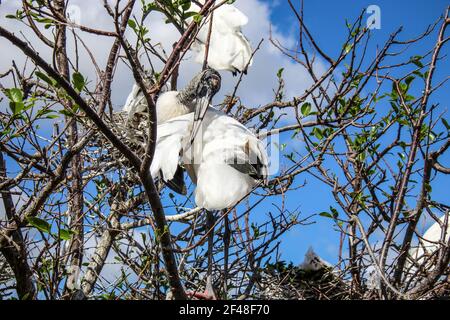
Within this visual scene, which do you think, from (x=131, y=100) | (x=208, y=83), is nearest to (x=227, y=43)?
(x=208, y=83)

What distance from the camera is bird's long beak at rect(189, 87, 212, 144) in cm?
307

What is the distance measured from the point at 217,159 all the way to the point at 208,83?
0.63 m

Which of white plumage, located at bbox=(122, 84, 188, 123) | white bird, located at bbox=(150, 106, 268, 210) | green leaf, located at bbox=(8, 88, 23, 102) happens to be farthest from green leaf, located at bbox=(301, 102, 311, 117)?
green leaf, located at bbox=(8, 88, 23, 102)

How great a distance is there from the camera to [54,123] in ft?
10.3

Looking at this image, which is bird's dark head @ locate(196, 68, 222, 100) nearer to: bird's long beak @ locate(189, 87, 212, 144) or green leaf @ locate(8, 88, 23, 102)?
bird's long beak @ locate(189, 87, 212, 144)

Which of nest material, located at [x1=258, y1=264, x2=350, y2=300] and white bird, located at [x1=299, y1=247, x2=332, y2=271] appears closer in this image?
nest material, located at [x1=258, y1=264, x2=350, y2=300]

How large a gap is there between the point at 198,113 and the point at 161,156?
1.11 feet

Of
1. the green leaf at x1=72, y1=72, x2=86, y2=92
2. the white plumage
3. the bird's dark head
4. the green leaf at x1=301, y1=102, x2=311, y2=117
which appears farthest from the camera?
the white plumage

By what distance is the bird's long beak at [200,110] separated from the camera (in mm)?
3066

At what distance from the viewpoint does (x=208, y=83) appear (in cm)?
348

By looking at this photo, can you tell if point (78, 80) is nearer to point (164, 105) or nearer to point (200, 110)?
point (200, 110)

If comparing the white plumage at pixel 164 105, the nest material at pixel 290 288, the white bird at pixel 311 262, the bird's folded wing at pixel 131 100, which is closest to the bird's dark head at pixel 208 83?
the white plumage at pixel 164 105

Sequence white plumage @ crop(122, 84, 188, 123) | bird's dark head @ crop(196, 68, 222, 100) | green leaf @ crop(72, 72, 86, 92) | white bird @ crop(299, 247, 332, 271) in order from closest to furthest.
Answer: green leaf @ crop(72, 72, 86, 92), bird's dark head @ crop(196, 68, 222, 100), white plumage @ crop(122, 84, 188, 123), white bird @ crop(299, 247, 332, 271)
